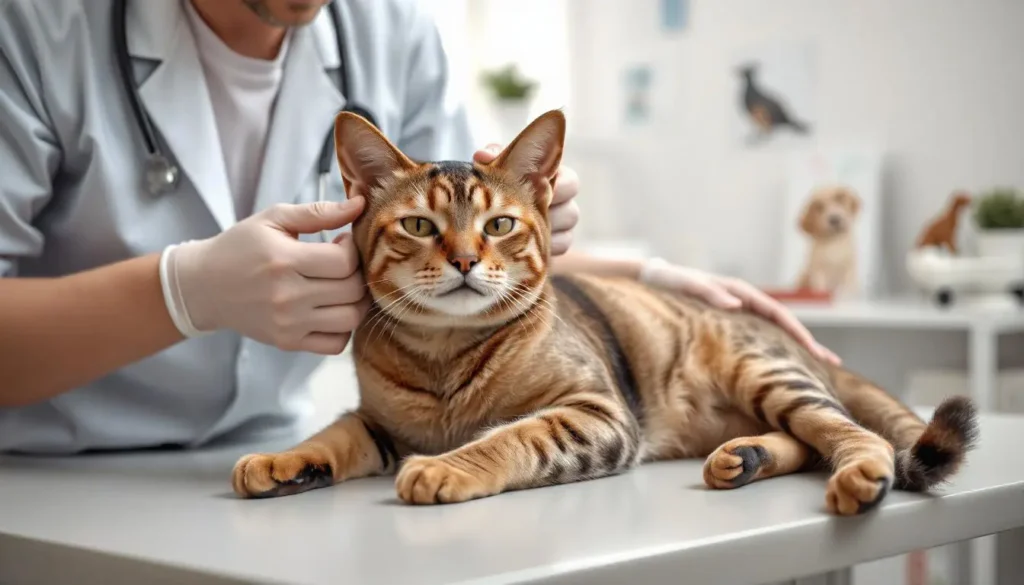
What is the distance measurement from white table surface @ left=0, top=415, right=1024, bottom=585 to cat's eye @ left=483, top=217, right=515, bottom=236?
0.85ft

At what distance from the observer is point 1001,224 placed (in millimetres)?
2658

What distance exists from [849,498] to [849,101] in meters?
2.57

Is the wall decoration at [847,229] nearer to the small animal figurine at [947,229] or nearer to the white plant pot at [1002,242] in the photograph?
the small animal figurine at [947,229]

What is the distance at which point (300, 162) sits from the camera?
4.22 feet

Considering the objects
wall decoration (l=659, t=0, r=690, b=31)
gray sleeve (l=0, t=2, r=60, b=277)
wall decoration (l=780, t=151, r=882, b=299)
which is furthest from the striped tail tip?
wall decoration (l=659, t=0, r=690, b=31)

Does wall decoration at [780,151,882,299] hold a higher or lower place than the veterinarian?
lower

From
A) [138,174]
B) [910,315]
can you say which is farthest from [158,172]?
[910,315]

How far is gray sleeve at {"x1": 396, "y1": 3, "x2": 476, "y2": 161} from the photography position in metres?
1.47

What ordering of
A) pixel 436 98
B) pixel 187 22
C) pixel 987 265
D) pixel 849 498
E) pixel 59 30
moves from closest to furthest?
pixel 849 498 < pixel 59 30 < pixel 187 22 < pixel 436 98 < pixel 987 265

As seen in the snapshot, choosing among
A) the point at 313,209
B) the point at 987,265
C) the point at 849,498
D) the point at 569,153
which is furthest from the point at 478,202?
the point at 569,153

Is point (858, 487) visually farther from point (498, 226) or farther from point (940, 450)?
point (498, 226)

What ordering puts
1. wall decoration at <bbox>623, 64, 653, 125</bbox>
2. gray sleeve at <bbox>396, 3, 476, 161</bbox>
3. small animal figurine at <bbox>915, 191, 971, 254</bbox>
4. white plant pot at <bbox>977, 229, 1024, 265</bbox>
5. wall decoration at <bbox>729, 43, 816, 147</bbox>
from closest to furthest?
gray sleeve at <bbox>396, 3, 476, 161</bbox>, white plant pot at <bbox>977, 229, 1024, 265</bbox>, small animal figurine at <bbox>915, 191, 971, 254</bbox>, wall decoration at <bbox>729, 43, 816, 147</bbox>, wall decoration at <bbox>623, 64, 653, 125</bbox>

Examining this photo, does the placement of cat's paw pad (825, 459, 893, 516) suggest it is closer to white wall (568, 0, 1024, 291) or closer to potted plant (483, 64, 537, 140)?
white wall (568, 0, 1024, 291)

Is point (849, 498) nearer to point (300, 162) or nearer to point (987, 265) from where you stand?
point (300, 162)
